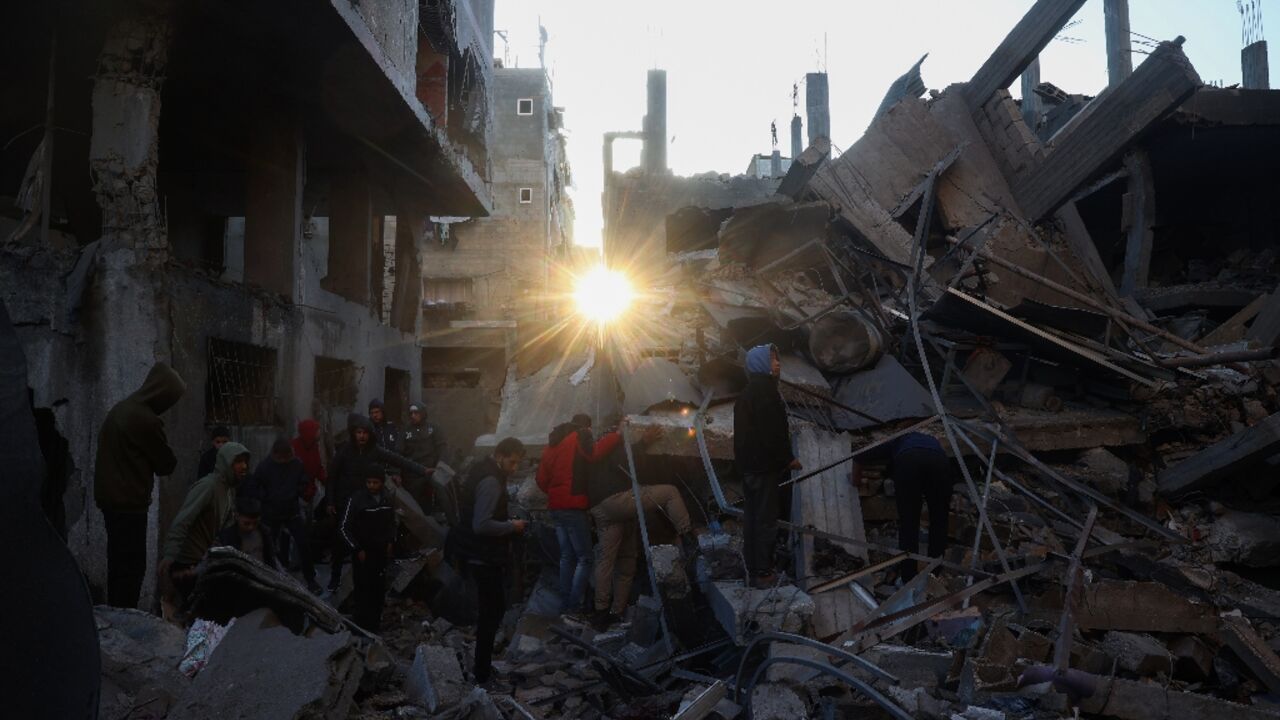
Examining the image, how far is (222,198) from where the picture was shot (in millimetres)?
13477

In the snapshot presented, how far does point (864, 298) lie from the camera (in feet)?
33.6

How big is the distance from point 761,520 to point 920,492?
1.32 m

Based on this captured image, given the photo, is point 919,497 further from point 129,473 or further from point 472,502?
point 129,473

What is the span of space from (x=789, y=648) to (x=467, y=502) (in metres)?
2.40

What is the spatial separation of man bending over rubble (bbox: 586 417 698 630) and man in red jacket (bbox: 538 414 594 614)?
0.12 m

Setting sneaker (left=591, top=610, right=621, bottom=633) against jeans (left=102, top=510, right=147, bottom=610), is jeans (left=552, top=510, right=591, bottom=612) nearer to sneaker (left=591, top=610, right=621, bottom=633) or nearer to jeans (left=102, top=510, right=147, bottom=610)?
sneaker (left=591, top=610, right=621, bottom=633)

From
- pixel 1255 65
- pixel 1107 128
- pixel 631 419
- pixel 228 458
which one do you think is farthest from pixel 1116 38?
pixel 228 458

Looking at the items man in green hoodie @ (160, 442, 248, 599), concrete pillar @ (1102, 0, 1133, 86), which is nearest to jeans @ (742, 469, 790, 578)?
man in green hoodie @ (160, 442, 248, 599)

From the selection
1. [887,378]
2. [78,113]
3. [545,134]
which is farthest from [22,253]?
[545,134]

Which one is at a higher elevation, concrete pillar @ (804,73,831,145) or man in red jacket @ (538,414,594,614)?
concrete pillar @ (804,73,831,145)

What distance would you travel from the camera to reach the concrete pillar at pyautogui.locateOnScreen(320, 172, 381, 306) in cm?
1298

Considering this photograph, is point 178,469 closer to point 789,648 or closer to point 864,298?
point 789,648

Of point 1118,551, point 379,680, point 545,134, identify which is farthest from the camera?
point 545,134

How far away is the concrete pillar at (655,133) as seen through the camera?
2923 cm
